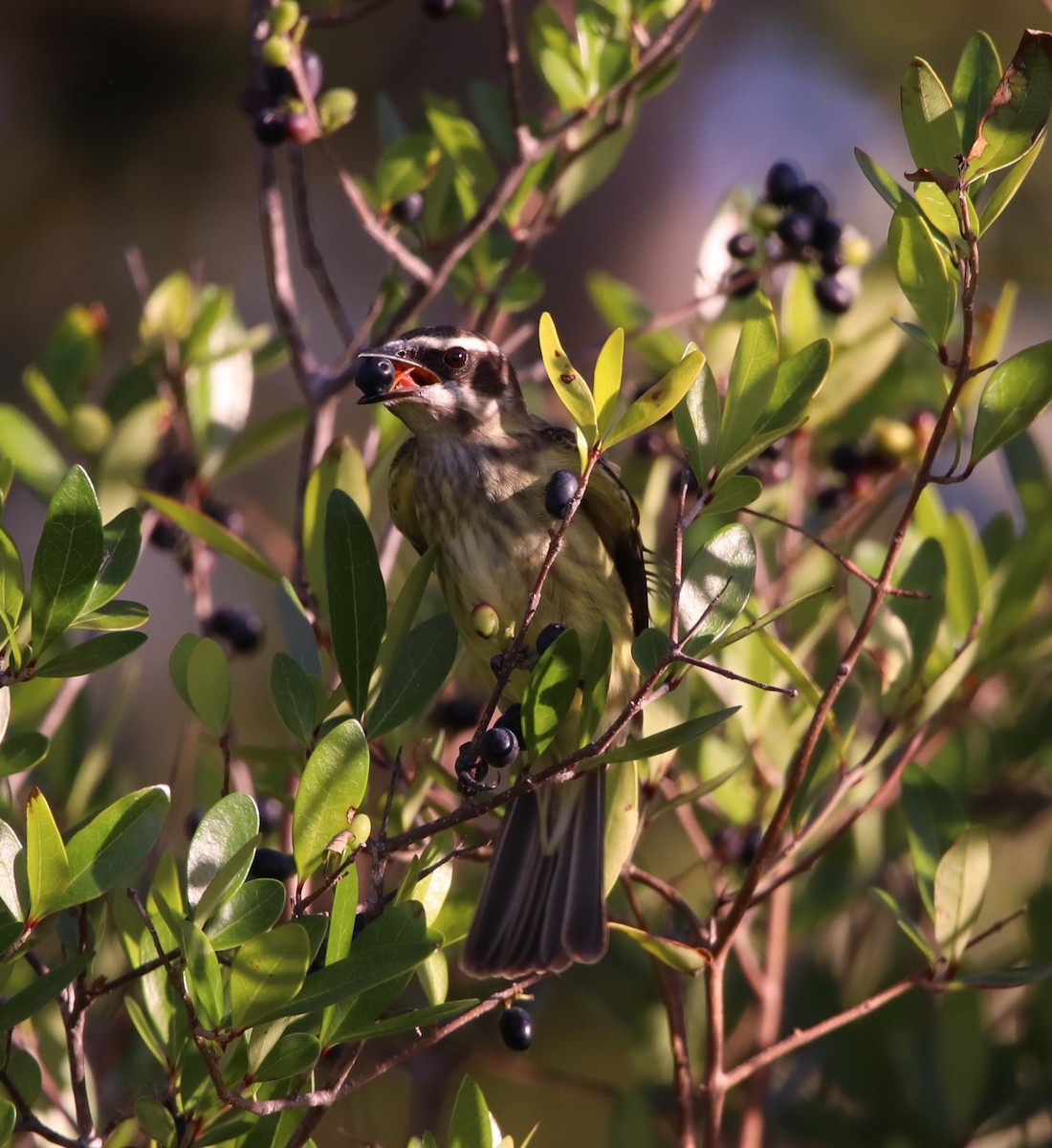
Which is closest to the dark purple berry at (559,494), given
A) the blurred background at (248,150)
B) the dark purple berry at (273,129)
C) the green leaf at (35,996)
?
the green leaf at (35,996)

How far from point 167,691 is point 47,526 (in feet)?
16.2

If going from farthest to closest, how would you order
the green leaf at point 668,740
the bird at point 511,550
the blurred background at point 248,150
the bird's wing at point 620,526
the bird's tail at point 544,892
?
the blurred background at point 248,150 < the bird's wing at point 620,526 < the bird at point 511,550 < the bird's tail at point 544,892 < the green leaf at point 668,740

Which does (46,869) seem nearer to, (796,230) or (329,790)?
(329,790)

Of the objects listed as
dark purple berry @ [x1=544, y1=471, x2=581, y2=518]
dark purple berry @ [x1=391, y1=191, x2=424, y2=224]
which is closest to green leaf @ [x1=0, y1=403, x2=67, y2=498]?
dark purple berry @ [x1=391, y1=191, x2=424, y2=224]

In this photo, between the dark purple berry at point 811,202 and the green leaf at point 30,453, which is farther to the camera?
the dark purple berry at point 811,202

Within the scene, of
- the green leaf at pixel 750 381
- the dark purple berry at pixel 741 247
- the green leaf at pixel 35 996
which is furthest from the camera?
the dark purple berry at pixel 741 247

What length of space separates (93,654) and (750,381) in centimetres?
104

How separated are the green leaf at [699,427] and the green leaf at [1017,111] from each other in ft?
1.57

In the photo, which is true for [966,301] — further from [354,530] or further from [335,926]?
[335,926]

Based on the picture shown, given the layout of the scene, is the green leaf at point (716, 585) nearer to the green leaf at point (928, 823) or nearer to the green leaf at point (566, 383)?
the green leaf at point (566, 383)

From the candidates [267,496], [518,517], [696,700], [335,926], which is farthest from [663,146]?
[335,926]

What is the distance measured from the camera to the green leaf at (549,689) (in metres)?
2.21

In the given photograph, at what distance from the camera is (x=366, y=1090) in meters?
4.09

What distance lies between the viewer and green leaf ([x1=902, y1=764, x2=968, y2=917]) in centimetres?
248
